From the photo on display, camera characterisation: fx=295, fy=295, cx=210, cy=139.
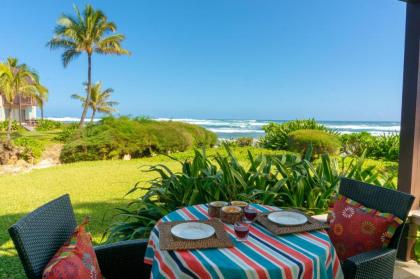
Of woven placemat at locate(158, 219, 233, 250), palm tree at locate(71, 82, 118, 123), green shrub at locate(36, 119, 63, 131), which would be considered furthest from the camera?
palm tree at locate(71, 82, 118, 123)

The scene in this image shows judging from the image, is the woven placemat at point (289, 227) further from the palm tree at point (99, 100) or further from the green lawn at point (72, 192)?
the palm tree at point (99, 100)

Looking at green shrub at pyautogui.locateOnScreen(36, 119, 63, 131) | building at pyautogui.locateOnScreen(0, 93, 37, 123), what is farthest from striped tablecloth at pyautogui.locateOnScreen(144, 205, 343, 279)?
building at pyautogui.locateOnScreen(0, 93, 37, 123)

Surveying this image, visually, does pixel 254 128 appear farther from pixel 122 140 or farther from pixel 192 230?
pixel 192 230

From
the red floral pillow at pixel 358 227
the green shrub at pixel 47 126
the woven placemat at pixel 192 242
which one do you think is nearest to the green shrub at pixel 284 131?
the red floral pillow at pixel 358 227

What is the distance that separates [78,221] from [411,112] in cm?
419

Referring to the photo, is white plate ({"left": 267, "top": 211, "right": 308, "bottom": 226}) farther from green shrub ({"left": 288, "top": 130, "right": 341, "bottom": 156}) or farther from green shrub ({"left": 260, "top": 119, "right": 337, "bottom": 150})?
green shrub ({"left": 260, "top": 119, "right": 337, "bottom": 150})

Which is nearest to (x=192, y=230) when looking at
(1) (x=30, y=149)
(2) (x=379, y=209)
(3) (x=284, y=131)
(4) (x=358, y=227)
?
(4) (x=358, y=227)

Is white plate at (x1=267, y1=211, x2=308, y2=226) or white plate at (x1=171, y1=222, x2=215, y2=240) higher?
white plate at (x1=267, y1=211, x2=308, y2=226)

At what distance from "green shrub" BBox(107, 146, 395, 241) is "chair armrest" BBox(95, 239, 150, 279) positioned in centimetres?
70

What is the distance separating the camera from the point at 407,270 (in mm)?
2463

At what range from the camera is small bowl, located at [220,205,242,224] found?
1.71 metres

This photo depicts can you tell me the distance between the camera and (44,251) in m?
1.33

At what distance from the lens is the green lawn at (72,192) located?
366 cm

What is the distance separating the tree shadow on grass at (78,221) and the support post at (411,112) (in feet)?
9.33
